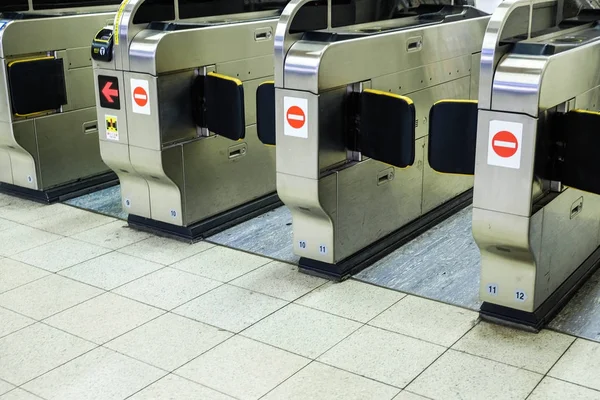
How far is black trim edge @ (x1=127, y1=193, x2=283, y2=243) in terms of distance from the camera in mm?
4809

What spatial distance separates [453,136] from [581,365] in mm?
1199

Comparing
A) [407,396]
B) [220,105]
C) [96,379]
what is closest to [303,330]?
[407,396]

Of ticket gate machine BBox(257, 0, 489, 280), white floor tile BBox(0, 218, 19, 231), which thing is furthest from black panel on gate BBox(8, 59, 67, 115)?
ticket gate machine BBox(257, 0, 489, 280)

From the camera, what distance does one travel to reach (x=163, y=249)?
15.3 feet

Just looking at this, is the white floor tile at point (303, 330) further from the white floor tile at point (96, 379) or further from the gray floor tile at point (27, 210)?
the gray floor tile at point (27, 210)

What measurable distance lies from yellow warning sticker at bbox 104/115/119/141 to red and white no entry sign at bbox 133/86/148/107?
0.25m

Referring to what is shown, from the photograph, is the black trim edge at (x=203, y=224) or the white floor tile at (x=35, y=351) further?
the black trim edge at (x=203, y=224)

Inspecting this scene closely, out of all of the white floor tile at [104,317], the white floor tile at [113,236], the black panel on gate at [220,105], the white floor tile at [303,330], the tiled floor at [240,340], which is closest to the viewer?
the tiled floor at [240,340]

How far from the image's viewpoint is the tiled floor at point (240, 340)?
314 centimetres

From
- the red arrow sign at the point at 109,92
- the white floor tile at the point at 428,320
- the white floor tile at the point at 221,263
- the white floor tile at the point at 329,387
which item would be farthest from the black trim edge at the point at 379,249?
the red arrow sign at the point at 109,92

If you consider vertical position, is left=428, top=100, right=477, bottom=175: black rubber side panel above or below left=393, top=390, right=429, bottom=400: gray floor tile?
above

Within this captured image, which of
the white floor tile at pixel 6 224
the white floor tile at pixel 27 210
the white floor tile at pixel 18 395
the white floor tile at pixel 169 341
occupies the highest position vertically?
the white floor tile at pixel 18 395

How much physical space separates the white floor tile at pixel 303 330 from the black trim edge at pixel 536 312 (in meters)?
0.65

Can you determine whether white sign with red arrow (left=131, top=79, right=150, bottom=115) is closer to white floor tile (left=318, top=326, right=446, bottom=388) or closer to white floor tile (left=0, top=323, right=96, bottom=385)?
white floor tile (left=0, top=323, right=96, bottom=385)
